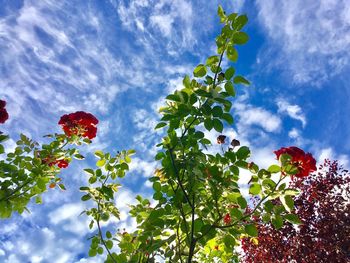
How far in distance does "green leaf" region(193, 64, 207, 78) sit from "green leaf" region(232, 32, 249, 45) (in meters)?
0.35

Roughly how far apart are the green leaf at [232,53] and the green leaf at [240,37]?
9 centimetres

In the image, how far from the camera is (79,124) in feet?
13.0

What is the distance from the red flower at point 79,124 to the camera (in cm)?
388

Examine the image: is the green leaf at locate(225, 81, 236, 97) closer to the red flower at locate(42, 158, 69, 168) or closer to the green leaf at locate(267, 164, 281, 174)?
the green leaf at locate(267, 164, 281, 174)

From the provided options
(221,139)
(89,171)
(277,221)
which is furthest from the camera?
(89,171)

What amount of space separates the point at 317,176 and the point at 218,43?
1033 cm

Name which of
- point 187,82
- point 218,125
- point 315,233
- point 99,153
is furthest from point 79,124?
point 315,233

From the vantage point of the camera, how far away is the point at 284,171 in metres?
2.44

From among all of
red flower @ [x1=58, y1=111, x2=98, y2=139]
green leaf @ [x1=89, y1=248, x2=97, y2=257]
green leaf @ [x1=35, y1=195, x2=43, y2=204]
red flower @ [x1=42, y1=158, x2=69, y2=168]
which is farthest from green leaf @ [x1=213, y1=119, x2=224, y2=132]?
green leaf @ [x1=35, y1=195, x2=43, y2=204]

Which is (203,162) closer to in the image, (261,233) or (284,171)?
Answer: (284,171)

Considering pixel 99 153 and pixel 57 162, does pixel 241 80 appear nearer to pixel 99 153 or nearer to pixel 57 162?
pixel 99 153

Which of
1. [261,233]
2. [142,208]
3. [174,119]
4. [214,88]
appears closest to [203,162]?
[174,119]

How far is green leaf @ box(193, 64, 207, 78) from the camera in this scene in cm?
260

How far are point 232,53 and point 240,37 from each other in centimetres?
16
